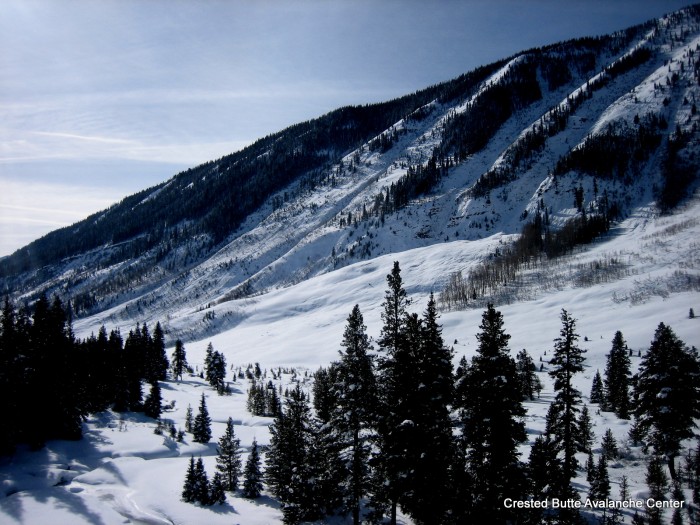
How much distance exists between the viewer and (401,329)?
24125 millimetres

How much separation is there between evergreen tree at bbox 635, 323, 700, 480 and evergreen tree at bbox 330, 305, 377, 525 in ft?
91.9

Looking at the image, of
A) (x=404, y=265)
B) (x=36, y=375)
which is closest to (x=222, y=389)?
(x=36, y=375)

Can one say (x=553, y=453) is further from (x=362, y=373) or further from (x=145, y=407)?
(x=145, y=407)

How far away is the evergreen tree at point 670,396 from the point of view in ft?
113

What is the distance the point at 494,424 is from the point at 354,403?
7615 mm

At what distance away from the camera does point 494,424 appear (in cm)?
2178

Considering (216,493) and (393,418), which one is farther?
(216,493)

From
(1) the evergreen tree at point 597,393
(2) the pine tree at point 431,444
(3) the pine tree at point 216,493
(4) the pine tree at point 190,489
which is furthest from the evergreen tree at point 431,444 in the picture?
(1) the evergreen tree at point 597,393

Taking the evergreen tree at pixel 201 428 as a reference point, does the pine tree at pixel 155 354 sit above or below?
above

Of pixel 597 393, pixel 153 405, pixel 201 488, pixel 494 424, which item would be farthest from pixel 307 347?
pixel 494 424

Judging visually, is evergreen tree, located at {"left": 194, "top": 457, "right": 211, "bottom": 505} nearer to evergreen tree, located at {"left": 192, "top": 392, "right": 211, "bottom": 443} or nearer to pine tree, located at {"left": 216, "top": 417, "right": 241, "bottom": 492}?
pine tree, located at {"left": 216, "top": 417, "right": 241, "bottom": 492}

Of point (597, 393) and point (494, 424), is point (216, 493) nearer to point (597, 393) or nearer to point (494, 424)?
point (494, 424)

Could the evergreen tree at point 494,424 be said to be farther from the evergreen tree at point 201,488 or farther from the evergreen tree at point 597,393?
the evergreen tree at point 597,393

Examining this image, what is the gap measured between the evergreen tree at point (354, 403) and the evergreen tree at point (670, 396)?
2800 centimetres
